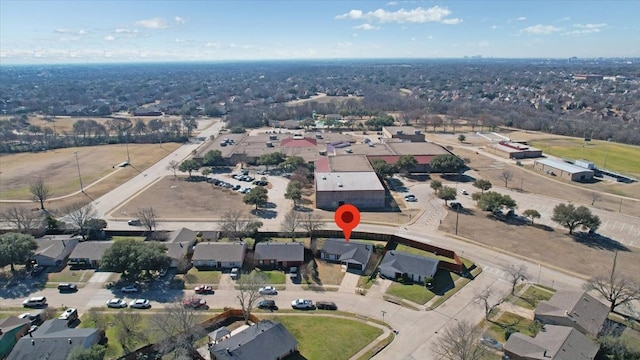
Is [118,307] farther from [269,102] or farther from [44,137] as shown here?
[269,102]

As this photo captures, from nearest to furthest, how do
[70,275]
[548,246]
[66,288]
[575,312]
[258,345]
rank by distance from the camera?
[258,345]
[575,312]
[66,288]
[70,275]
[548,246]

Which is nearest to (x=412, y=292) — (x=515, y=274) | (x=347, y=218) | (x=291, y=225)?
(x=515, y=274)

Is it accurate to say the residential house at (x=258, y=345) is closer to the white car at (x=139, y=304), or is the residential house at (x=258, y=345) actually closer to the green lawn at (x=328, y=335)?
the green lawn at (x=328, y=335)

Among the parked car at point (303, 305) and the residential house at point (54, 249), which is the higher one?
the residential house at point (54, 249)

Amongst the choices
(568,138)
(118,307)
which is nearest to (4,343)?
(118,307)

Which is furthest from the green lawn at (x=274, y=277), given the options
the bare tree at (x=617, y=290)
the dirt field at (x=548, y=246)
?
the bare tree at (x=617, y=290)

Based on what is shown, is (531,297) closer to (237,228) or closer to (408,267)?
(408,267)
